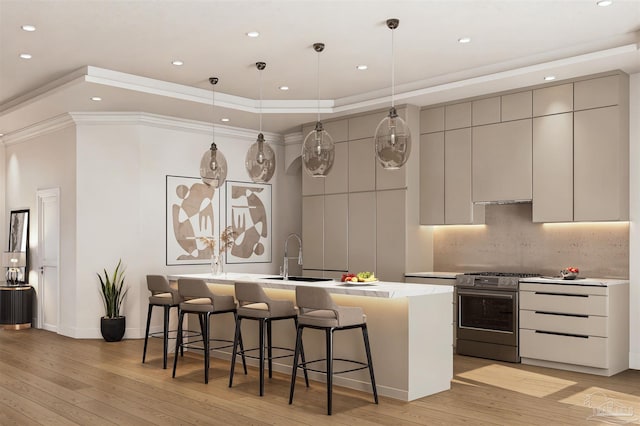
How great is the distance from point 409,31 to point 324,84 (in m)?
1.97

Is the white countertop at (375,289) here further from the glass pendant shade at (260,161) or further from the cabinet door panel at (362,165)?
the cabinet door panel at (362,165)

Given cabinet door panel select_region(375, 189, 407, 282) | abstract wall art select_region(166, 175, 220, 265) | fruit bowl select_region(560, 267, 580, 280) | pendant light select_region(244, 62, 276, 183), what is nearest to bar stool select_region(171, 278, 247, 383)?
pendant light select_region(244, 62, 276, 183)

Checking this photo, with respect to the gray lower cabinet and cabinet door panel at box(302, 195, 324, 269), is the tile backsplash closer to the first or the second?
the gray lower cabinet

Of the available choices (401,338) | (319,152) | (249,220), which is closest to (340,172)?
(249,220)

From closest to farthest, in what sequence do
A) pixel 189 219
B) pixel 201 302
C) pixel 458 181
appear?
pixel 201 302
pixel 458 181
pixel 189 219

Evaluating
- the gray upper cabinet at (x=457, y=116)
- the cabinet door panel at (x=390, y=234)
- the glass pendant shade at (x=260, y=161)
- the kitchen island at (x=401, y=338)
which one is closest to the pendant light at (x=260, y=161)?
the glass pendant shade at (x=260, y=161)

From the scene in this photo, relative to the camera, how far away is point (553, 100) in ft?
20.8

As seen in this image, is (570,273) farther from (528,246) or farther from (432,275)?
(432,275)

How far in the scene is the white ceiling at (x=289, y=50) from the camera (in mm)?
4742

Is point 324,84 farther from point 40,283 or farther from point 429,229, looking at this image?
point 40,283

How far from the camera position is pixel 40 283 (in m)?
8.77

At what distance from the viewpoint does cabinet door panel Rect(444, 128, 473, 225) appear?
707cm

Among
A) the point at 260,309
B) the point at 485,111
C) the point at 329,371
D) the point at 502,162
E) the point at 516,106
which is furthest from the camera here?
the point at 485,111

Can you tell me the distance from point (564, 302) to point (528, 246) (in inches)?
42.4
